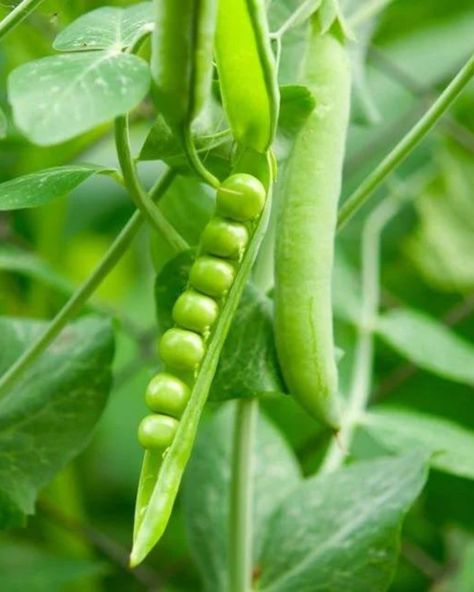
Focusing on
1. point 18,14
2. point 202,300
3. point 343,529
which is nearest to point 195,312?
point 202,300

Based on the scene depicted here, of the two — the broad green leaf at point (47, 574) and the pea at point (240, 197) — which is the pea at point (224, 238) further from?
the broad green leaf at point (47, 574)

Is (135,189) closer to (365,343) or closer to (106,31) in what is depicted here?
(106,31)

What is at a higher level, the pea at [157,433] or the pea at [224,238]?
the pea at [224,238]

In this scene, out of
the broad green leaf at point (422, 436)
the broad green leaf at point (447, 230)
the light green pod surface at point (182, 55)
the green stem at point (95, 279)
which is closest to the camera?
the light green pod surface at point (182, 55)

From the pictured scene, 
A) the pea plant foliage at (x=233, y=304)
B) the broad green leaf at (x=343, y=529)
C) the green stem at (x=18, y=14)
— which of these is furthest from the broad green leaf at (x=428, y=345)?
the green stem at (x=18, y=14)

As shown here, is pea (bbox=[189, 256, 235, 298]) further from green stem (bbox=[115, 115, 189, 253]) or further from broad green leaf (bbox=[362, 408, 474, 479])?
broad green leaf (bbox=[362, 408, 474, 479])

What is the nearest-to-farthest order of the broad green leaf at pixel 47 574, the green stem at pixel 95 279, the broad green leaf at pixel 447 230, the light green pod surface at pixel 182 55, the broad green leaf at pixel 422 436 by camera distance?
the light green pod surface at pixel 182 55, the green stem at pixel 95 279, the broad green leaf at pixel 422 436, the broad green leaf at pixel 47 574, the broad green leaf at pixel 447 230

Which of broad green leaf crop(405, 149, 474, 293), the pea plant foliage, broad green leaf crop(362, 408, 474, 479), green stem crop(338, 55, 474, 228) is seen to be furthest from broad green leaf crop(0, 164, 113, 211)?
broad green leaf crop(405, 149, 474, 293)
